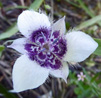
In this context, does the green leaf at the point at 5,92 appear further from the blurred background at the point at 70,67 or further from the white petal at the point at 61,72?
the white petal at the point at 61,72

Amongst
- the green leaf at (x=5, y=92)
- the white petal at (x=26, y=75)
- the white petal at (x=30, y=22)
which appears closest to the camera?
the white petal at (x=26, y=75)

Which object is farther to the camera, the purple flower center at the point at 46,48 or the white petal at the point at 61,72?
the purple flower center at the point at 46,48

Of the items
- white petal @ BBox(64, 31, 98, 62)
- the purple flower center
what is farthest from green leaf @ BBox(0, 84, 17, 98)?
white petal @ BBox(64, 31, 98, 62)

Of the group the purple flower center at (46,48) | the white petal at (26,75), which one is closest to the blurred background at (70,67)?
the purple flower center at (46,48)

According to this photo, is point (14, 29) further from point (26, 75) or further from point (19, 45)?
point (26, 75)

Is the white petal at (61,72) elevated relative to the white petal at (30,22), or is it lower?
lower

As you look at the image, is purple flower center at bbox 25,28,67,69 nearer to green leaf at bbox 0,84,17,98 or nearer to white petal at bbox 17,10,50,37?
white petal at bbox 17,10,50,37

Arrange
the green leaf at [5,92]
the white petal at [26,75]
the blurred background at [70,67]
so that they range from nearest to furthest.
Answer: the white petal at [26,75], the green leaf at [5,92], the blurred background at [70,67]

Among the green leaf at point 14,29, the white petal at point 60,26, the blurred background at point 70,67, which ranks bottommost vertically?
the blurred background at point 70,67
